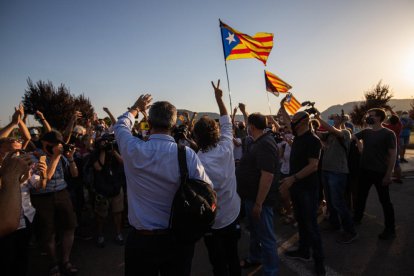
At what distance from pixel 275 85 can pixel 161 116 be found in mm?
7717

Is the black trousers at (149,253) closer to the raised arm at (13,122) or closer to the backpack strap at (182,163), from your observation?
the backpack strap at (182,163)

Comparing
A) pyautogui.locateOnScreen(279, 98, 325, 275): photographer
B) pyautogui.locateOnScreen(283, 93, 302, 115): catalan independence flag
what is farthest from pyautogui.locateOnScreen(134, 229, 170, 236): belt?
pyautogui.locateOnScreen(283, 93, 302, 115): catalan independence flag

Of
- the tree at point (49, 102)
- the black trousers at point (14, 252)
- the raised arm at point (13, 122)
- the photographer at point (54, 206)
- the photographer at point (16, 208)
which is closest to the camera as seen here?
the photographer at point (16, 208)

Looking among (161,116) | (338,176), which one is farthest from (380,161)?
(161,116)

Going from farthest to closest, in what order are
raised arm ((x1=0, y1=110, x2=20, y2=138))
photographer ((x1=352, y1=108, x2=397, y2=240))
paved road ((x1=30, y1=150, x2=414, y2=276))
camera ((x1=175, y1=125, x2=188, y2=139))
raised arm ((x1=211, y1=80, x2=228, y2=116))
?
photographer ((x1=352, y1=108, x2=397, y2=240)) → camera ((x1=175, y1=125, x2=188, y2=139)) → paved road ((x1=30, y1=150, x2=414, y2=276)) → raised arm ((x1=0, y1=110, x2=20, y2=138)) → raised arm ((x1=211, y1=80, x2=228, y2=116))

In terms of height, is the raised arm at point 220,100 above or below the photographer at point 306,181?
above

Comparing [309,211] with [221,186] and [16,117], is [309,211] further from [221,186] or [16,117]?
[16,117]

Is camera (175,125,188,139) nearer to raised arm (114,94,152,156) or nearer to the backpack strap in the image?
raised arm (114,94,152,156)

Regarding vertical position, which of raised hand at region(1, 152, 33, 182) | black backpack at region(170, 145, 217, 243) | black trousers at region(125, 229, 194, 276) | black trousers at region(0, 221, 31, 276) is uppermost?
raised hand at region(1, 152, 33, 182)

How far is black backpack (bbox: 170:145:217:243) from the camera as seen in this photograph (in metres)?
1.72

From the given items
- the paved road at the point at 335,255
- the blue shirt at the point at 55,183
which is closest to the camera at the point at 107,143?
the blue shirt at the point at 55,183

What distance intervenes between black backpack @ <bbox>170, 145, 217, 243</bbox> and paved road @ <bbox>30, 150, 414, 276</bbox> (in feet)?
6.85

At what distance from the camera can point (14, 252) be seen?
8.50 feet

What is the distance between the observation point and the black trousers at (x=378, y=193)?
4133 mm
